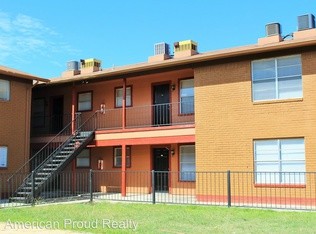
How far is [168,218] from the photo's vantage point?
1301 cm

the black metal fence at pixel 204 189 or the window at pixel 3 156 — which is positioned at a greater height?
the window at pixel 3 156

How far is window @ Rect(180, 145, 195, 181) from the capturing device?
836 inches

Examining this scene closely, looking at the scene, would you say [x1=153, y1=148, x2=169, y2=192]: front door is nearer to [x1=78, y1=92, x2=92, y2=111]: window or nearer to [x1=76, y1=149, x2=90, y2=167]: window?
[x1=76, y1=149, x2=90, y2=167]: window

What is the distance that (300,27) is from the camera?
20062 millimetres

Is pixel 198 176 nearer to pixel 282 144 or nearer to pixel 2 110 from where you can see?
pixel 282 144

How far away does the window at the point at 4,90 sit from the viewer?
2162 cm

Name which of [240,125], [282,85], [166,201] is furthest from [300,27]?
[166,201]

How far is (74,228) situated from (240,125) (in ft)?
28.1

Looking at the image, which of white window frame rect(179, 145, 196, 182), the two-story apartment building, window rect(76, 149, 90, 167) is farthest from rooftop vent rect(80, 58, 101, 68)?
white window frame rect(179, 145, 196, 182)

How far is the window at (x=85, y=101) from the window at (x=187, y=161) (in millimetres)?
6174

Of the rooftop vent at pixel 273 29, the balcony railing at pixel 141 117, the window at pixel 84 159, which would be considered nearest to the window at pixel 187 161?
the balcony railing at pixel 141 117

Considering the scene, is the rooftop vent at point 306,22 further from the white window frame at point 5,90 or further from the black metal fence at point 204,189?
the white window frame at point 5,90

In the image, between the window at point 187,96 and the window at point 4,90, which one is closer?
the window at point 187,96

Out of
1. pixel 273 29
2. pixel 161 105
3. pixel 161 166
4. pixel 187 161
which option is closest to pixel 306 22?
pixel 273 29
